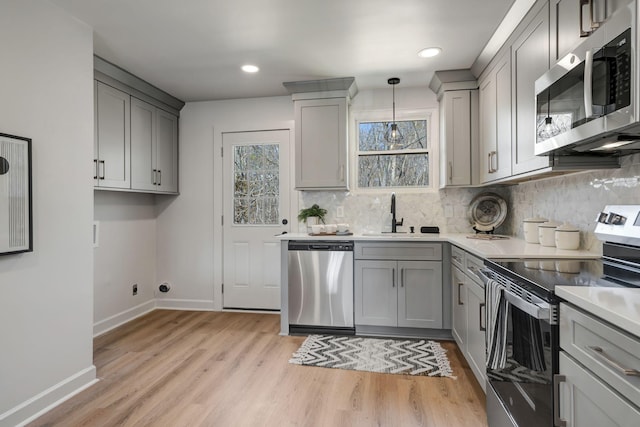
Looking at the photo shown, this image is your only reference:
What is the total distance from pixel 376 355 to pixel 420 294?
0.69 meters

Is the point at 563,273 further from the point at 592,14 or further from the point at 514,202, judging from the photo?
the point at 514,202

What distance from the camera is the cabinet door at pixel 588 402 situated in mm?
897

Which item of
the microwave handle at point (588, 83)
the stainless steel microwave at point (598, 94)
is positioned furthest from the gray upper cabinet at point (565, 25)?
the microwave handle at point (588, 83)

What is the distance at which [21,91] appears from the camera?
6.34ft

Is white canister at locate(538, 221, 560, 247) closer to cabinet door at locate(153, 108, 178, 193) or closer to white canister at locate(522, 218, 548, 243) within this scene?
white canister at locate(522, 218, 548, 243)

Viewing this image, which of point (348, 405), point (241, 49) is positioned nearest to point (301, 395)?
point (348, 405)

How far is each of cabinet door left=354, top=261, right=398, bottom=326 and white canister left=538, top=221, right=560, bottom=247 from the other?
1.18m

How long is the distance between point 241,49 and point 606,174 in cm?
263

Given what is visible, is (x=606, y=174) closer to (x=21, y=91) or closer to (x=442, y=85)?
(x=442, y=85)

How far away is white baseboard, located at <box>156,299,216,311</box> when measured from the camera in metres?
4.13

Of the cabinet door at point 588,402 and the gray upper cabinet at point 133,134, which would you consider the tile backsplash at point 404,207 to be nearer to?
the gray upper cabinet at point 133,134

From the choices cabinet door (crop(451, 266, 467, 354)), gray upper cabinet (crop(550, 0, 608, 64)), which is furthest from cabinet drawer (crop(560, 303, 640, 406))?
cabinet door (crop(451, 266, 467, 354))

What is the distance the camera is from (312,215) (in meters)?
3.65

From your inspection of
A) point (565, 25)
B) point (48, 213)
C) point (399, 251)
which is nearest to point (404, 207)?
point (399, 251)
